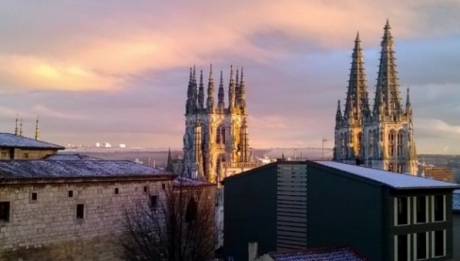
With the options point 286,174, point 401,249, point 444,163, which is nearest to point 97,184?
point 286,174

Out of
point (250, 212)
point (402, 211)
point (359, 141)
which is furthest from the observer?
A: point (359, 141)

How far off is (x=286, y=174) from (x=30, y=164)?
1244 centimetres

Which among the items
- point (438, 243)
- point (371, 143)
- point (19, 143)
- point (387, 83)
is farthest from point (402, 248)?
point (387, 83)

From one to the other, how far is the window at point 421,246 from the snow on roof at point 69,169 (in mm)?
14281

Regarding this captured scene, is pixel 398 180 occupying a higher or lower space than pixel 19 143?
lower

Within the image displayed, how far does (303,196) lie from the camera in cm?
2844

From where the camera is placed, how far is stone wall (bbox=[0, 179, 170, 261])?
25562 millimetres

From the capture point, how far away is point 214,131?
96.9 meters

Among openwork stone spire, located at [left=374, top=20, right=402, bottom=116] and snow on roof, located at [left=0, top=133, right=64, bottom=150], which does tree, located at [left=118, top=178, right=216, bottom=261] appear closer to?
snow on roof, located at [left=0, top=133, right=64, bottom=150]

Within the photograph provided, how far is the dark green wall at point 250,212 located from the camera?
96.6ft

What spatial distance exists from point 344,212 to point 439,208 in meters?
5.12

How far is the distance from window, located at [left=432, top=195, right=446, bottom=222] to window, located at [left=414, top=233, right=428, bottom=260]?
1174 millimetres

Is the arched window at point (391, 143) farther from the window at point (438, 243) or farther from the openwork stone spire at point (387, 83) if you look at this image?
the window at point (438, 243)

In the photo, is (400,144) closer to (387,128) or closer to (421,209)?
(387,128)
